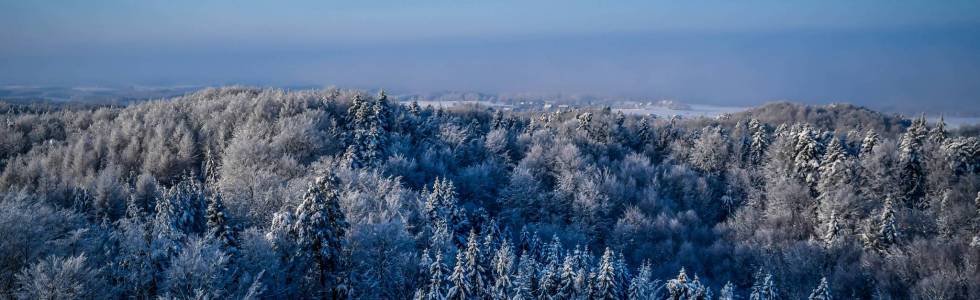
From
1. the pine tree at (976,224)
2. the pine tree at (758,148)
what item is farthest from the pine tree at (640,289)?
the pine tree at (758,148)

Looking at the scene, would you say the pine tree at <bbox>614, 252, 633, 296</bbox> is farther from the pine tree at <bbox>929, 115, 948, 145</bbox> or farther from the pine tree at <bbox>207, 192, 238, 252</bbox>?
the pine tree at <bbox>929, 115, 948, 145</bbox>

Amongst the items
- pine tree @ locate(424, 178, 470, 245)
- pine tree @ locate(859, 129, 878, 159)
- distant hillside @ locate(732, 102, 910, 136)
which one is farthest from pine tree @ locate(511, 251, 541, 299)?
distant hillside @ locate(732, 102, 910, 136)

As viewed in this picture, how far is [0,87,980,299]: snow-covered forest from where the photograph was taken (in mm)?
16983

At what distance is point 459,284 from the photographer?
730 inches

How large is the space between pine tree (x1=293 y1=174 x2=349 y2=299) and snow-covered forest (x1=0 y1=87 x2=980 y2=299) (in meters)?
0.07

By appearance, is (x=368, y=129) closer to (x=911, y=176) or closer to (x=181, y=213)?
(x=181, y=213)

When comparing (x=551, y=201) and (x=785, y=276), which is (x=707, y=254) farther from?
(x=551, y=201)

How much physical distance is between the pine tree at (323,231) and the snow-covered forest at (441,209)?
0.23 ft

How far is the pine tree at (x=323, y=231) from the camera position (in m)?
18.2

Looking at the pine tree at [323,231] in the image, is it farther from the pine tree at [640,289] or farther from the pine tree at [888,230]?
the pine tree at [888,230]

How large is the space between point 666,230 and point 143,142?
39.5 metres

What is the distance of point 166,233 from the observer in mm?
16531

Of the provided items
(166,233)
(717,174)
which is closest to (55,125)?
(166,233)

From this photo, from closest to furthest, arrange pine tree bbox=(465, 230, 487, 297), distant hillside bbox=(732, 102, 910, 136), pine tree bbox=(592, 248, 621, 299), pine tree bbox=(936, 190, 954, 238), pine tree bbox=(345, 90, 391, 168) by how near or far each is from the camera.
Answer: pine tree bbox=(465, 230, 487, 297), pine tree bbox=(592, 248, 621, 299), pine tree bbox=(345, 90, 391, 168), pine tree bbox=(936, 190, 954, 238), distant hillside bbox=(732, 102, 910, 136)
